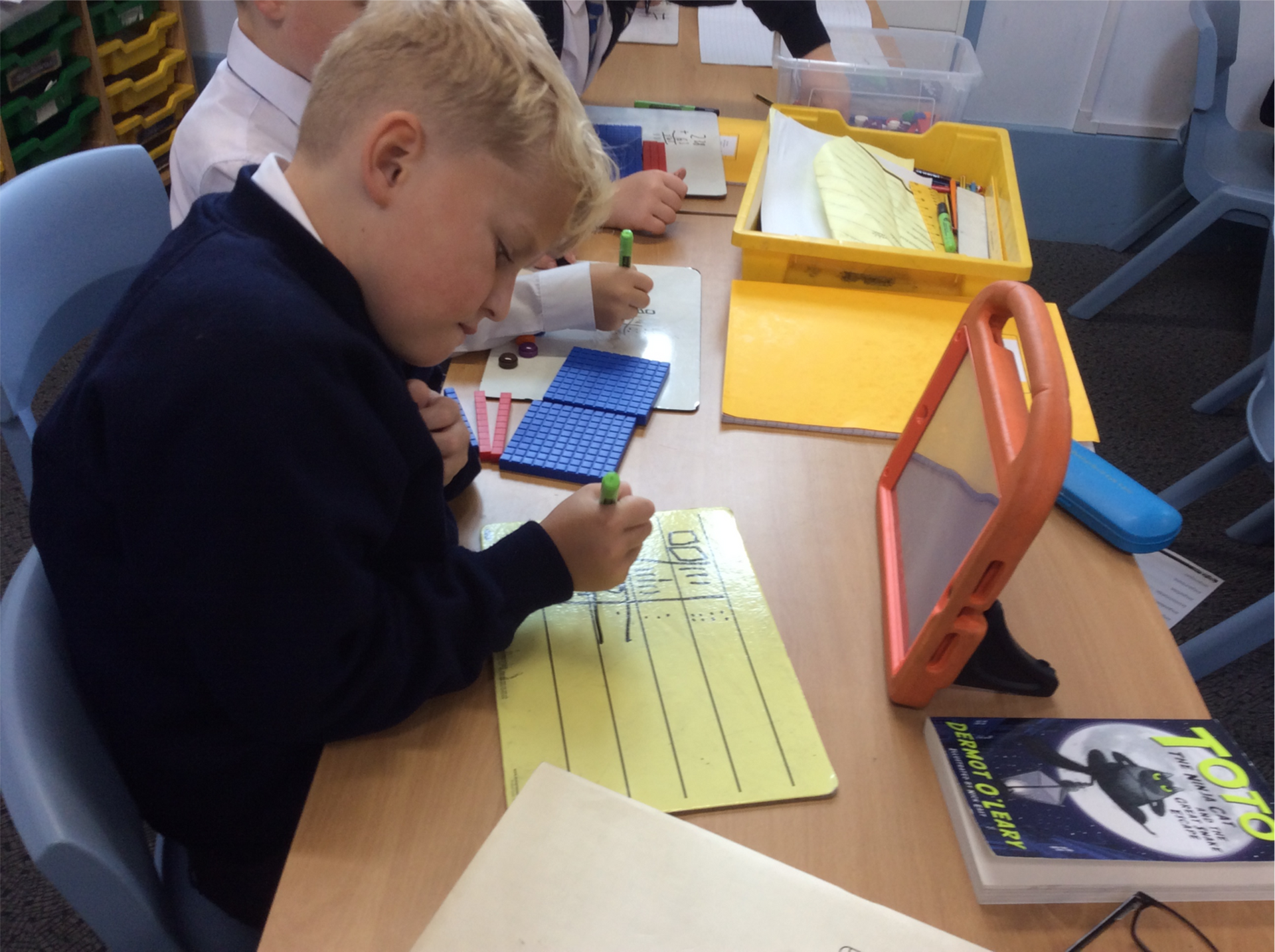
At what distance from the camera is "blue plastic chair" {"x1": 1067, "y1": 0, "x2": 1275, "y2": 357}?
6.86 ft

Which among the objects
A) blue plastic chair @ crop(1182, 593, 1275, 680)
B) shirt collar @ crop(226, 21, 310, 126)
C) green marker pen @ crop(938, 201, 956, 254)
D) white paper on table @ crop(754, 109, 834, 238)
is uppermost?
shirt collar @ crop(226, 21, 310, 126)

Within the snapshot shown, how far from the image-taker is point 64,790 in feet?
1.62

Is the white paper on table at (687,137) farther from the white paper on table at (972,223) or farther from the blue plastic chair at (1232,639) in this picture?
the blue plastic chair at (1232,639)

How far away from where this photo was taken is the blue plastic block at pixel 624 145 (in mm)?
1280

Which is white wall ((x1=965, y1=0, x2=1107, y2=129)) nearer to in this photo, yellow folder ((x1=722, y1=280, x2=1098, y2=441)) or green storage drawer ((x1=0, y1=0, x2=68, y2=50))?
yellow folder ((x1=722, y1=280, x2=1098, y2=441))

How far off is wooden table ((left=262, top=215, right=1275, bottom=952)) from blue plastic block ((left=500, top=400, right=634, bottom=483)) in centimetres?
2

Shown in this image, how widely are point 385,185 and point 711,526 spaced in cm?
37

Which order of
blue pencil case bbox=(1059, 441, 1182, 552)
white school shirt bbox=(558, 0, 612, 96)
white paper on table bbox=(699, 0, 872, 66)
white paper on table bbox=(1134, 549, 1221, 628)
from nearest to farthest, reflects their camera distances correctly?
blue pencil case bbox=(1059, 441, 1182, 552), white paper on table bbox=(1134, 549, 1221, 628), white school shirt bbox=(558, 0, 612, 96), white paper on table bbox=(699, 0, 872, 66)

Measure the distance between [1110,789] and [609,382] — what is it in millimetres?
549

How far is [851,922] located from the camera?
493mm

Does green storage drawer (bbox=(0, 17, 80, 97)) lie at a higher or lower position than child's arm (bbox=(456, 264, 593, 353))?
lower

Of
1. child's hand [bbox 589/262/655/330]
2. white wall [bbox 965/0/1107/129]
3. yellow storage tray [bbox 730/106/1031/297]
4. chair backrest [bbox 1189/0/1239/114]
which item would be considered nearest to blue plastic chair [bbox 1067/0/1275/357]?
chair backrest [bbox 1189/0/1239/114]

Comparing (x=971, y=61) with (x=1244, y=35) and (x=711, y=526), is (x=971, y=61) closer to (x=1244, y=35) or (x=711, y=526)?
(x=711, y=526)

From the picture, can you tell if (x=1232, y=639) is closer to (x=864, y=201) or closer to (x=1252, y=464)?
(x=1252, y=464)
